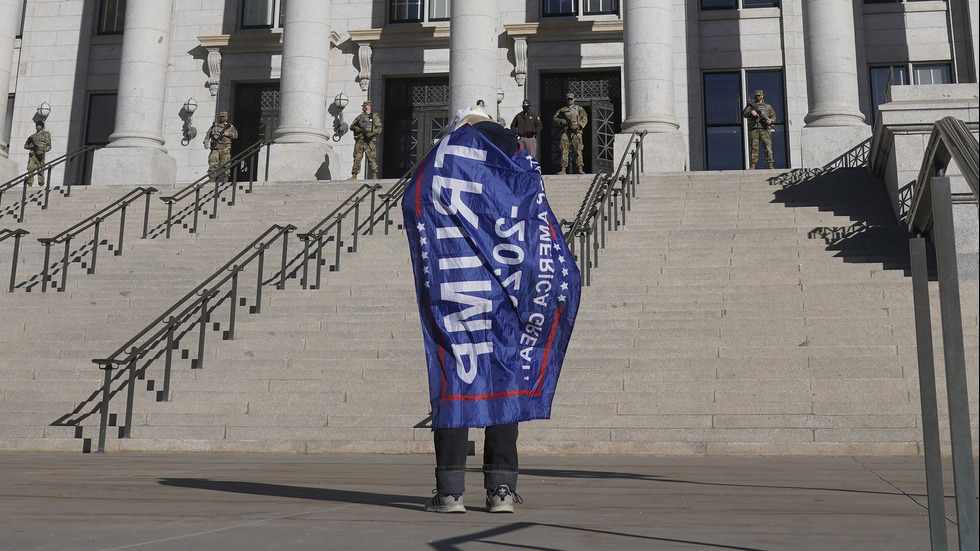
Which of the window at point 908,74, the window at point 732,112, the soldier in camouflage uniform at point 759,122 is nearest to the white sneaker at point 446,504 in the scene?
the soldier in camouflage uniform at point 759,122

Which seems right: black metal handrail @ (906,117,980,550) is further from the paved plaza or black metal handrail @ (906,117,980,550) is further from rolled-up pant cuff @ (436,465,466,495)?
rolled-up pant cuff @ (436,465,466,495)

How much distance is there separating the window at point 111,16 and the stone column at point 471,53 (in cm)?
1289

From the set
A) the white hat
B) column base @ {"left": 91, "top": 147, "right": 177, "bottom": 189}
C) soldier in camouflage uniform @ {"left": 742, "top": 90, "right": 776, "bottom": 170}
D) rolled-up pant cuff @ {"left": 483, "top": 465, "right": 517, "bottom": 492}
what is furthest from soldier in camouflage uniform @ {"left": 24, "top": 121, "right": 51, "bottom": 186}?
rolled-up pant cuff @ {"left": 483, "top": 465, "right": 517, "bottom": 492}

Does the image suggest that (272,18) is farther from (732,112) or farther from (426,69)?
(732,112)

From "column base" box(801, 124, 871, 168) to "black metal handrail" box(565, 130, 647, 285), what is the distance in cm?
387

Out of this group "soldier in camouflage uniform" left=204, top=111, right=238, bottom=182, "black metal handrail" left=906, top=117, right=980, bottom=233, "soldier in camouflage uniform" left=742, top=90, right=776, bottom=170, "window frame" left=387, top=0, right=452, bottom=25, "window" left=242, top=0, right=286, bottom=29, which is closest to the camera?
"black metal handrail" left=906, top=117, right=980, bottom=233

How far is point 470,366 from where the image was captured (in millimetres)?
4617

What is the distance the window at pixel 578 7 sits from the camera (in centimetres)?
3008

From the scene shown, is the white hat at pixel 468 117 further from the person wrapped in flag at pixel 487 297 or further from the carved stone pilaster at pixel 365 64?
the carved stone pilaster at pixel 365 64

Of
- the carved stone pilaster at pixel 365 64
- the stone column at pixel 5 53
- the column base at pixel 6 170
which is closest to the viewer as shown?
the column base at pixel 6 170

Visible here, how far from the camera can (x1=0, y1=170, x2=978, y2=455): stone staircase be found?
370 inches

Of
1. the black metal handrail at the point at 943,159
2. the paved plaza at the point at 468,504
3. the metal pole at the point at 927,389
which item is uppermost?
the black metal handrail at the point at 943,159

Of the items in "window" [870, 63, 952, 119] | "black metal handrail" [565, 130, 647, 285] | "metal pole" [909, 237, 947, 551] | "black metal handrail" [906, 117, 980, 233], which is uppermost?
"window" [870, 63, 952, 119]

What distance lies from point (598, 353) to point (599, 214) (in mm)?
6869
